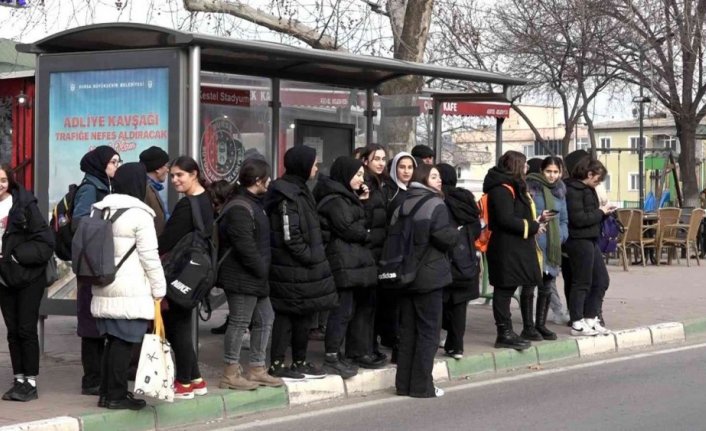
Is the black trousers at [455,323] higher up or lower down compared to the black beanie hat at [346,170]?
lower down

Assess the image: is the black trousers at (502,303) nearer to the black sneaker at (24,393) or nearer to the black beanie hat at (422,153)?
the black beanie hat at (422,153)

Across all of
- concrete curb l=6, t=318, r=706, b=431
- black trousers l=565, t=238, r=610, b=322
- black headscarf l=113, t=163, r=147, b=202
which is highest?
black headscarf l=113, t=163, r=147, b=202

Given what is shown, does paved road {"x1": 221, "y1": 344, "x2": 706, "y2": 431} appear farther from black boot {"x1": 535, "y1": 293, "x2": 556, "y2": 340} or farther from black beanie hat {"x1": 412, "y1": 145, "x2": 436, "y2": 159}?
black beanie hat {"x1": 412, "y1": 145, "x2": 436, "y2": 159}

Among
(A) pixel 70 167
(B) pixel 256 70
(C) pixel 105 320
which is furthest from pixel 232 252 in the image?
(B) pixel 256 70

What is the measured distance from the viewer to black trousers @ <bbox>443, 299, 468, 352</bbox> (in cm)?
1023

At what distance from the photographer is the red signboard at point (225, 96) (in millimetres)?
12070

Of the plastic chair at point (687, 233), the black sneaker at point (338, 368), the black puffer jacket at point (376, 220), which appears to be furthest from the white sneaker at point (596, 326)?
the plastic chair at point (687, 233)

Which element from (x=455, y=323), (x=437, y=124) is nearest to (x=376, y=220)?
(x=455, y=323)

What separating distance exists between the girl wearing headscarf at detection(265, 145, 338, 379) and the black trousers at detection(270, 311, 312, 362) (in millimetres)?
39

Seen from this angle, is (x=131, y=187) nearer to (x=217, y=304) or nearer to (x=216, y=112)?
(x=217, y=304)

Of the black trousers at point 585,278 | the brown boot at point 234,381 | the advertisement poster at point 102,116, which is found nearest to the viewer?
the brown boot at point 234,381

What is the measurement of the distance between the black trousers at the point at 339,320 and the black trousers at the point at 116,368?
2002mm

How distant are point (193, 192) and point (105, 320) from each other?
3.74 feet

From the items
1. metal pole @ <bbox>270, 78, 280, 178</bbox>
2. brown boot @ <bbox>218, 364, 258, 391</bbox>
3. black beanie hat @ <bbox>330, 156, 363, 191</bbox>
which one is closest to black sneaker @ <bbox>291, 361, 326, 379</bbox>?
brown boot @ <bbox>218, 364, 258, 391</bbox>
